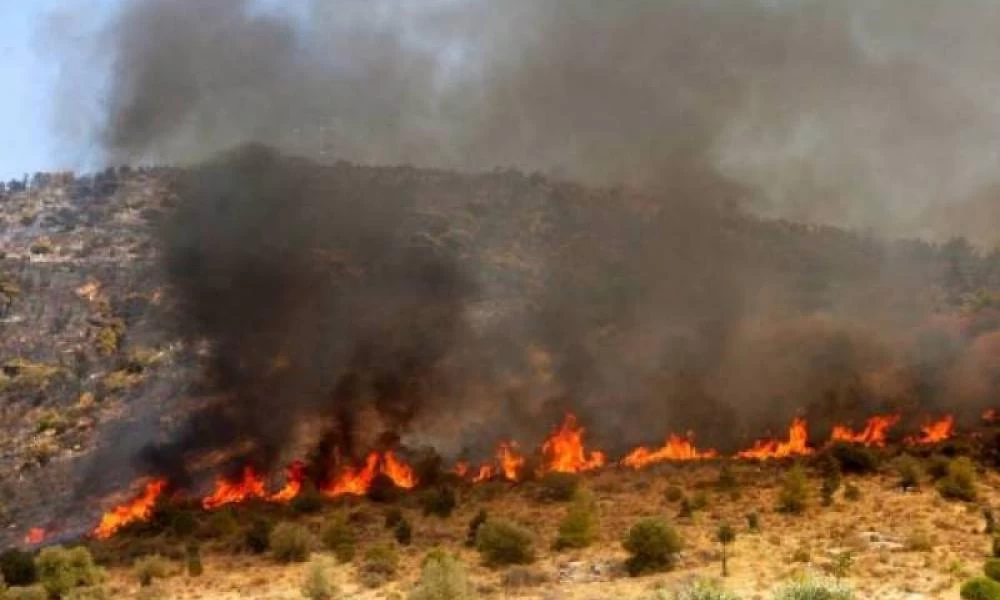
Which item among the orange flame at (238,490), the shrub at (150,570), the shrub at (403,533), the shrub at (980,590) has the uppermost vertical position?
the orange flame at (238,490)

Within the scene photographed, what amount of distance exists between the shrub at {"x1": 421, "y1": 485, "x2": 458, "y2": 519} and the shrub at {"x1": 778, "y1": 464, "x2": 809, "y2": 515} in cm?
1242

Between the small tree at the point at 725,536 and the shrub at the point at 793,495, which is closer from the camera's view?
the small tree at the point at 725,536

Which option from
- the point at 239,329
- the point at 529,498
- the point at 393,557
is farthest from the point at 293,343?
the point at 393,557

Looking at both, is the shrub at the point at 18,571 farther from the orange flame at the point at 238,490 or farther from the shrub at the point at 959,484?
the shrub at the point at 959,484

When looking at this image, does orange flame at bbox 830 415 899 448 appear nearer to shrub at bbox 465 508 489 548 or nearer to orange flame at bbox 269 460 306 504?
shrub at bbox 465 508 489 548

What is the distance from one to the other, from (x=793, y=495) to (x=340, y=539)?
16011 mm

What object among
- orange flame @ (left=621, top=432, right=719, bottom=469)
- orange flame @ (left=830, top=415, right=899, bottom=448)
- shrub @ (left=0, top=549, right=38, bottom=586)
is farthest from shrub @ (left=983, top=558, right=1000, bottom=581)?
shrub @ (left=0, top=549, right=38, bottom=586)

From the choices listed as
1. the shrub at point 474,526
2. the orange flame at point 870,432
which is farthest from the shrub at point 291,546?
the orange flame at point 870,432

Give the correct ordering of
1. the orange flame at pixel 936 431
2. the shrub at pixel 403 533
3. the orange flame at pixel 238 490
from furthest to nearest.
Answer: the orange flame at pixel 936 431
the orange flame at pixel 238 490
the shrub at pixel 403 533

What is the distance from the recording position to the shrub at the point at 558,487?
133 ft

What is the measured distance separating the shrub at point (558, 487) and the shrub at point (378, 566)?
9329 millimetres

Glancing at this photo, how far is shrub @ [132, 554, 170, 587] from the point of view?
106ft

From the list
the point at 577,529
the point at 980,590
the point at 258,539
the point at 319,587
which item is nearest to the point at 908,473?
the point at 577,529

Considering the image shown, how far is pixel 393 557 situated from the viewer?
32219 millimetres
